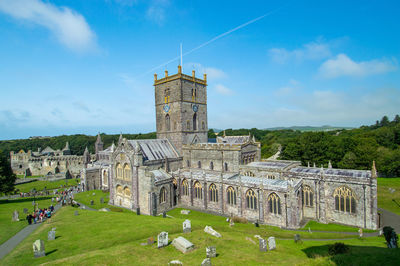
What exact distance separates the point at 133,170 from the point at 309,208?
2812 cm

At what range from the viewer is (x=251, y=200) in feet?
101

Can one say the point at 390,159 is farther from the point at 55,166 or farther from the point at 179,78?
the point at 55,166

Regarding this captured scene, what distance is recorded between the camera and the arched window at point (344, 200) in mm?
27797

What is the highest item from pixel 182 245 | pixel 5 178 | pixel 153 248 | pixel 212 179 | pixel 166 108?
pixel 166 108

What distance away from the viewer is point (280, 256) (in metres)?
16.5

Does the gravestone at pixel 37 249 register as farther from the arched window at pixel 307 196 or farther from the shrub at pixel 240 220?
the arched window at pixel 307 196

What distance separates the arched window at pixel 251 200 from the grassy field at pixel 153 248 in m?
4.57

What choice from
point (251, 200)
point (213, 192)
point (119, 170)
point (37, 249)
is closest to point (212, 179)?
point (213, 192)

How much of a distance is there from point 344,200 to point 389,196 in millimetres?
21620

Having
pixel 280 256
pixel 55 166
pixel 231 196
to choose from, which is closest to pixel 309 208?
pixel 231 196

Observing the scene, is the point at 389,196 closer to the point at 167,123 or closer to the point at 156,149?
the point at 156,149

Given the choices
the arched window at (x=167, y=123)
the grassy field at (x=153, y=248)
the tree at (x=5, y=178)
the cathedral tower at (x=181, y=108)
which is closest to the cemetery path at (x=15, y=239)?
the grassy field at (x=153, y=248)

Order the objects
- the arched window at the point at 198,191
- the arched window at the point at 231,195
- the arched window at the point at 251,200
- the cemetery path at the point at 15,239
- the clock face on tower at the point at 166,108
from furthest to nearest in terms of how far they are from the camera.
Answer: the clock face on tower at the point at 166,108 < the arched window at the point at 198,191 < the arched window at the point at 231,195 < the arched window at the point at 251,200 < the cemetery path at the point at 15,239

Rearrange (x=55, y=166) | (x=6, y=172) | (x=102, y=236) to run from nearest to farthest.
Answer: (x=102, y=236), (x=6, y=172), (x=55, y=166)
